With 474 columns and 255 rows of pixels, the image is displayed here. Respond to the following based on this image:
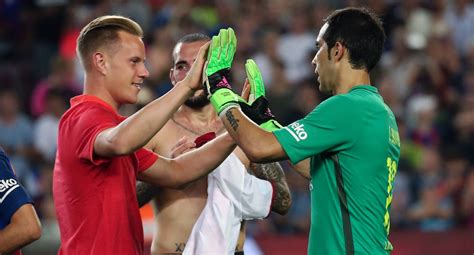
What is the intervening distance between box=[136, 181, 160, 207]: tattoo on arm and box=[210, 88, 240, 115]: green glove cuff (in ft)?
3.59

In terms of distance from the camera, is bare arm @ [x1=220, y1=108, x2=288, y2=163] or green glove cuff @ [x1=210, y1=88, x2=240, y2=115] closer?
bare arm @ [x1=220, y1=108, x2=288, y2=163]

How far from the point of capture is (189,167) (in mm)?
5637

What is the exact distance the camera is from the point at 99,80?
17.5 feet

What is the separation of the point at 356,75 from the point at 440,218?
520 cm

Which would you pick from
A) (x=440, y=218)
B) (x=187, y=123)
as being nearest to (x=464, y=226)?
Answer: (x=440, y=218)

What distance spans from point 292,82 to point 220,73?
6.59m

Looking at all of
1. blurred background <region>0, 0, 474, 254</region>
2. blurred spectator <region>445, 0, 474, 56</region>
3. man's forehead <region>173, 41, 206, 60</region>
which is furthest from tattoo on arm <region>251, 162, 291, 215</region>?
blurred spectator <region>445, 0, 474, 56</region>

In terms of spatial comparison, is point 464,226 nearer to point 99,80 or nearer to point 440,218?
point 440,218

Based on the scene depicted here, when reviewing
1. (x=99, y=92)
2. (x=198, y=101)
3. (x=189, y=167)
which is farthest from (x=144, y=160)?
(x=198, y=101)

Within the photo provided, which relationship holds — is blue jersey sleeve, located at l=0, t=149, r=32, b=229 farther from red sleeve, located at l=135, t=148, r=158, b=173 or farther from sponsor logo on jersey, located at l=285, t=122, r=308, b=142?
sponsor logo on jersey, located at l=285, t=122, r=308, b=142

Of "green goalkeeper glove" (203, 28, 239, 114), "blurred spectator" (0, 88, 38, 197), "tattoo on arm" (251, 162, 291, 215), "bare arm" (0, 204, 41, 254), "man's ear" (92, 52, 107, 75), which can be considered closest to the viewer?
"bare arm" (0, 204, 41, 254)

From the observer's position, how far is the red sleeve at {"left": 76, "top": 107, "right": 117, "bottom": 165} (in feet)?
16.3

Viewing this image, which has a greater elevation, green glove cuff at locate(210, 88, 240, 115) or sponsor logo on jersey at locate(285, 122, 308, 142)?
green glove cuff at locate(210, 88, 240, 115)

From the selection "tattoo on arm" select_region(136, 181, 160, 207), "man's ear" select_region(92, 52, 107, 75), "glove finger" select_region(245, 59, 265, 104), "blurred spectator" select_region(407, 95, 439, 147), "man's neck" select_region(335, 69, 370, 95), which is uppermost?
"man's ear" select_region(92, 52, 107, 75)
